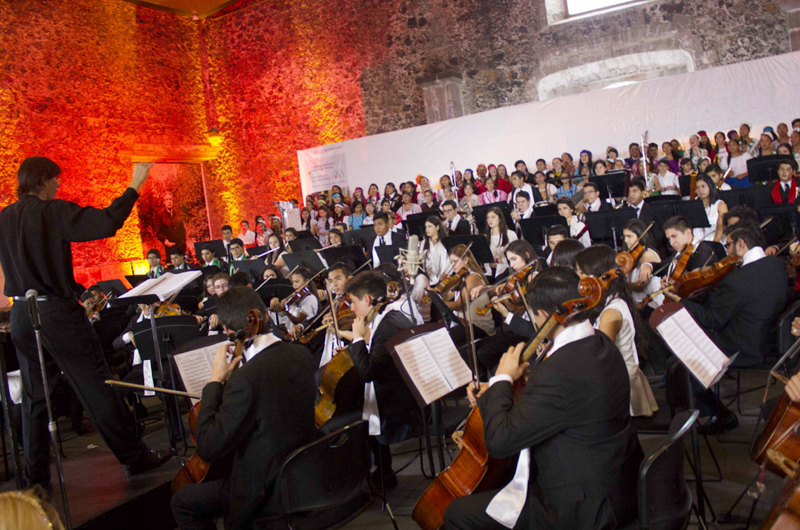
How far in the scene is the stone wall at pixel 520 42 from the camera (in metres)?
10.5

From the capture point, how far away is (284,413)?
7.66 ft

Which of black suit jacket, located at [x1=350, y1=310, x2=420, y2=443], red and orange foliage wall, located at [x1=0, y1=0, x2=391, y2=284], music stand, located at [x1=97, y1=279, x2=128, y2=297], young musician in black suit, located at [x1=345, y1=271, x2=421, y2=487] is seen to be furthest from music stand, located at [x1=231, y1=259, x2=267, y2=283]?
red and orange foliage wall, located at [x1=0, y1=0, x2=391, y2=284]

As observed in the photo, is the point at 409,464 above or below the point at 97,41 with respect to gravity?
below

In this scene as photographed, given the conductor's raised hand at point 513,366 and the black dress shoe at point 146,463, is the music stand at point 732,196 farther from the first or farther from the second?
the black dress shoe at point 146,463

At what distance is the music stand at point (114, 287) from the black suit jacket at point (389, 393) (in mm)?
4826

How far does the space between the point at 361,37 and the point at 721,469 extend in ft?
40.2

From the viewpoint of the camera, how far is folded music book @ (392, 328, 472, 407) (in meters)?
2.59

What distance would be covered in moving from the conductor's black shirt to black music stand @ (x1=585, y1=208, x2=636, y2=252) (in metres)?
4.47

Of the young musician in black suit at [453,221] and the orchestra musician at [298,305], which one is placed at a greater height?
the young musician in black suit at [453,221]

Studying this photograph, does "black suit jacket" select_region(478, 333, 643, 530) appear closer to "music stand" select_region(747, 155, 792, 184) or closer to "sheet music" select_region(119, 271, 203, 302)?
"sheet music" select_region(119, 271, 203, 302)

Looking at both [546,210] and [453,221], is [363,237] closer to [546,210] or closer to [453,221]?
[453,221]

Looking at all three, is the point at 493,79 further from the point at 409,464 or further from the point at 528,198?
the point at 409,464

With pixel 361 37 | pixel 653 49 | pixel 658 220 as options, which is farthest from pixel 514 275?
pixel 361 37

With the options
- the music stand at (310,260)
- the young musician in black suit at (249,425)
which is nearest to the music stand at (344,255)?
the music stand at (310,260)
